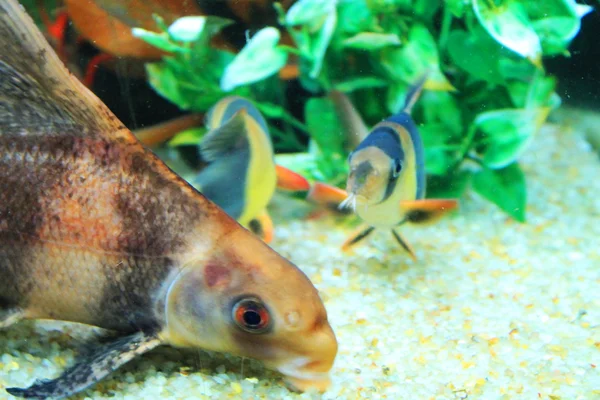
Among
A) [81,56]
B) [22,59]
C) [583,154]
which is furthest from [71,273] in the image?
[583,154]

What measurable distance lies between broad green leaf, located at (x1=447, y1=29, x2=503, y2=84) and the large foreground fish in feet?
7.53

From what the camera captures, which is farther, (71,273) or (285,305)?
(71,273)

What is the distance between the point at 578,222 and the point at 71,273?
3.49 m

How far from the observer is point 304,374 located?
5.78 ft

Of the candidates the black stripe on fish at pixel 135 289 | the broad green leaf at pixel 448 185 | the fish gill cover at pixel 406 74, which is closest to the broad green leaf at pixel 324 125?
the fish gill cover at pixel 406 74

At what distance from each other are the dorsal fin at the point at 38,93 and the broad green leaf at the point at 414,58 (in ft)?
7.12

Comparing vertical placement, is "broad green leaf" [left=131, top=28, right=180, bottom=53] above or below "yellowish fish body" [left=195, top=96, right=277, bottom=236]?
above

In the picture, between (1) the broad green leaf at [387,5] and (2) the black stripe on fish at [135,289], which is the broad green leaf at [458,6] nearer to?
(1) the broad green leaf at [387,5]

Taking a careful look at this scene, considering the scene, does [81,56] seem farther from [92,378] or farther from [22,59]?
[92,378]

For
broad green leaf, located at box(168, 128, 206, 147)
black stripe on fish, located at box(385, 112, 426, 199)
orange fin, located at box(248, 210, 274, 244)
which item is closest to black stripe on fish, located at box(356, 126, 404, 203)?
black stripe on fish, located at box(385, 112, 426, 199)

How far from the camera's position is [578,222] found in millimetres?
4000

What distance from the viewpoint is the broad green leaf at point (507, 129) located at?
12.0 feet

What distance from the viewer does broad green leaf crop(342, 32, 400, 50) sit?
3418 mm

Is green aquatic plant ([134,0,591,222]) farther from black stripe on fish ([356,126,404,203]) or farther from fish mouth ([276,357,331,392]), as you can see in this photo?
fish mouth ([276,357,331,392])
